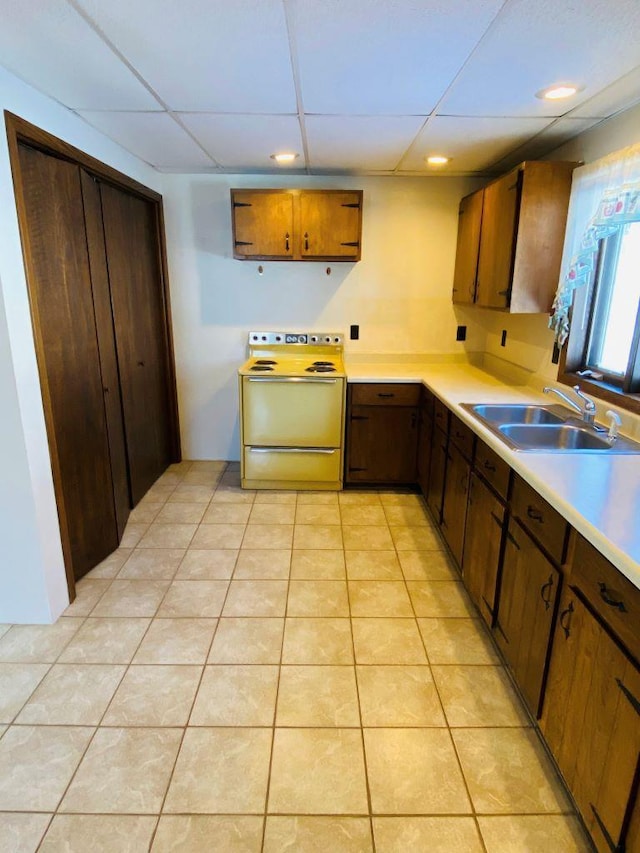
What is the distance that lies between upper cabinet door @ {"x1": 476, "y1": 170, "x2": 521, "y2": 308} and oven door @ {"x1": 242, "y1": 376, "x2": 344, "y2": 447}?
3.55ft

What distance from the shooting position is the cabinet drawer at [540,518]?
144 centimetres

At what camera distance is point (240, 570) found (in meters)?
2.57

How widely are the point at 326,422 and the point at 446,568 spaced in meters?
1.29

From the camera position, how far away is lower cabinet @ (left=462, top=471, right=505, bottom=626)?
6.42ft

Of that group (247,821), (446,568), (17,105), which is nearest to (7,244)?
(17,105)

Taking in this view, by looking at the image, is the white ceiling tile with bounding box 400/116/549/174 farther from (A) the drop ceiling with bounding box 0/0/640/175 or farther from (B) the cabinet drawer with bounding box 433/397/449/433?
(B) the cabinet drawer with bounding box 433/397/449/433

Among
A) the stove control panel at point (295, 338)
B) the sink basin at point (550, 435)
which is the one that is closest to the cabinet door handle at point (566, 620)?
the sink basin at point (550, 435)

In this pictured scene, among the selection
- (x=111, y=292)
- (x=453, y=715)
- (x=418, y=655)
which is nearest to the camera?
(x=453, y=715)

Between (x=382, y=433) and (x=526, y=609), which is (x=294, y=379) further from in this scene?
(x=526, y=609)

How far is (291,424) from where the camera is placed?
11.2 feet

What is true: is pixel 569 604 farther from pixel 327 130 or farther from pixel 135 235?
pixel 135 235

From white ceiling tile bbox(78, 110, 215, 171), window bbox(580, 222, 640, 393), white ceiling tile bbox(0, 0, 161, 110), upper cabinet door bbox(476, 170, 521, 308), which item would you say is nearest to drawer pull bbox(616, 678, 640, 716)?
window bbox(580, 222, 640, 393)

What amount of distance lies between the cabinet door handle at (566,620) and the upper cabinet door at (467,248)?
2.27m

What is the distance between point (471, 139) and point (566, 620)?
2.41 meters
